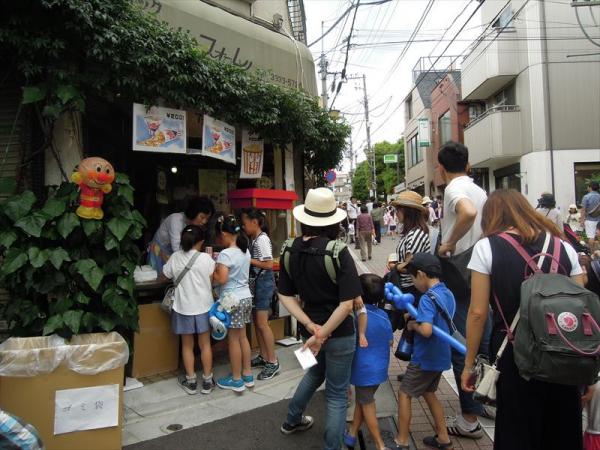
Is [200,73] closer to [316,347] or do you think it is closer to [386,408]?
[316,347]

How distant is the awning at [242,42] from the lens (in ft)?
16.9

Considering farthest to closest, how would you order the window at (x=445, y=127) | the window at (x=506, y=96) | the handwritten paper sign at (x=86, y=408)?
the window at (x=445, y=127) → the window at (x=506, y=96) → the handwritten paper sign at (x=86, y=408)

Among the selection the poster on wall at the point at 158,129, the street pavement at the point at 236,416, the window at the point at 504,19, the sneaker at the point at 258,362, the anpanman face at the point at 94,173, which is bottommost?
the street pavement at the point at 236,416

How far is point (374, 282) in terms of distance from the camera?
3.37m

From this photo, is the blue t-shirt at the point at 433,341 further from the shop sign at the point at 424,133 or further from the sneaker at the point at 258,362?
the shop sign at the point at 424,133

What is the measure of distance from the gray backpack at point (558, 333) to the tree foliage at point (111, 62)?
345cm

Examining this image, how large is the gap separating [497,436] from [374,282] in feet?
4.32

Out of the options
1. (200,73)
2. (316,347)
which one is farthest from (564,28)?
(316,347)

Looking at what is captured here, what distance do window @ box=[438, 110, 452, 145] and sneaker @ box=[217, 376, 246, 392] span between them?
2238 centimetres

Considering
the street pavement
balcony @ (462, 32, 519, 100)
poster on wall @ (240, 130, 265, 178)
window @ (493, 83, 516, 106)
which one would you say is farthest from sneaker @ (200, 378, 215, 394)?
window @ (493, 83, 516, 106)

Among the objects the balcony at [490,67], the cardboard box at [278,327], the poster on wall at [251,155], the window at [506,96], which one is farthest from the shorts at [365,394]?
the window at [506,96]

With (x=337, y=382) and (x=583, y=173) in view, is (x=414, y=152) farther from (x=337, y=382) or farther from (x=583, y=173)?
(x=337, y=382)

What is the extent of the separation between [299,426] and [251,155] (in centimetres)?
343

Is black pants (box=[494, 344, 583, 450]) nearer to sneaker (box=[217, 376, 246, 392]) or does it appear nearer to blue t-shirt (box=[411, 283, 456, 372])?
blue t-shirt (box=[411, 283, 456, 372])
